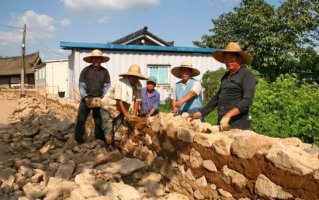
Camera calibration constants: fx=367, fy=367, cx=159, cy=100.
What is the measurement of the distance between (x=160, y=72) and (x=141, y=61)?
0.86 m

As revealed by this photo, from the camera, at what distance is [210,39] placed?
1920cm

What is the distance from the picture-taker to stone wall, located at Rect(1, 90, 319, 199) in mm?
2794

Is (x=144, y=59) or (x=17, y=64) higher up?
(x=17, y=64)

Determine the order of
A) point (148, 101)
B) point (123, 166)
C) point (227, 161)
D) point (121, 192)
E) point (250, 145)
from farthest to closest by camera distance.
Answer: point (148, 101)
point (123, 166)
point (121, 192)
point (227, 161)
point (250, 145)

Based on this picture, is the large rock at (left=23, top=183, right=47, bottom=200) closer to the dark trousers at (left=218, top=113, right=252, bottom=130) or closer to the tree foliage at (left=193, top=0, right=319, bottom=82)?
the dark trousers at (left=218, top=113, right=252, bottom=130)

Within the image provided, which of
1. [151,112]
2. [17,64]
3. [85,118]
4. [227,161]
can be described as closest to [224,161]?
[227,161]

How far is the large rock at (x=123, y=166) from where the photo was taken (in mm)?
4977

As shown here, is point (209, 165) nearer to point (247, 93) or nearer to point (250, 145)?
point (250, 145)

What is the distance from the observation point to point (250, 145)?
3254mm

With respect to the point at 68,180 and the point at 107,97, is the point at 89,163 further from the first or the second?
the point at 107,97

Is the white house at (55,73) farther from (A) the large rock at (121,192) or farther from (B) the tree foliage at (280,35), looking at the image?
(A) the large rock at (121,192)

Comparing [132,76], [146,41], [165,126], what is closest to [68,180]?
[165,126]

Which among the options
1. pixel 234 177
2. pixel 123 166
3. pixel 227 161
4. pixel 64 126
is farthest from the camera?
pixel 64 126

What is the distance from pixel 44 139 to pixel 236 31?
12.6m
